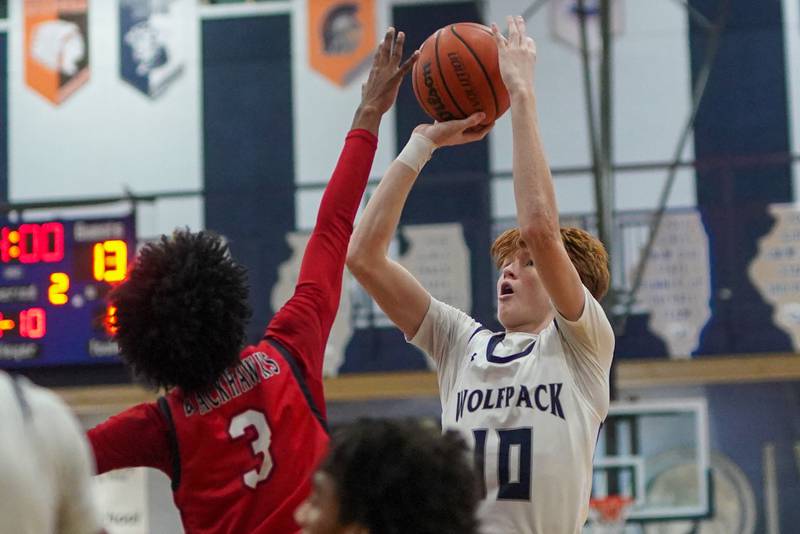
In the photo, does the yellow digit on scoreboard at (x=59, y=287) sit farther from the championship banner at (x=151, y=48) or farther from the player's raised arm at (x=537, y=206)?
the player's raised arm at (x=537, y=206)

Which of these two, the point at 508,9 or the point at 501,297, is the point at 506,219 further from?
the point at 501,297

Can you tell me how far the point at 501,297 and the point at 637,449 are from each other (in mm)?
7212

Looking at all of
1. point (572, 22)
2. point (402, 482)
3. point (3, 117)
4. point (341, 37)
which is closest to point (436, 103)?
point (402, 482)

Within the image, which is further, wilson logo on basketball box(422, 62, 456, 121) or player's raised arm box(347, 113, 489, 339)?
wilson logo on basketball box(422, 62, 456, 121)

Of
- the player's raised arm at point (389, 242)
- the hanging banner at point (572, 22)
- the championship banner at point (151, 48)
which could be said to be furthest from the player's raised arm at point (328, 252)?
the championship banner at point (151, 48)

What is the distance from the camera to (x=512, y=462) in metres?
3.10

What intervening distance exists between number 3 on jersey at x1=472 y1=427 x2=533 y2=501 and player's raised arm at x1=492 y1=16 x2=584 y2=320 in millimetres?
310

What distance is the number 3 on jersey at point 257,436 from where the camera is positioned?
271 cm

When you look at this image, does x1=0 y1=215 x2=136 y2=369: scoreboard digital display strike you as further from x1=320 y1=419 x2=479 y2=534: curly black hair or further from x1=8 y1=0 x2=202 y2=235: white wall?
x1=320 y1=419 x2=479 y2=534: curly black hair

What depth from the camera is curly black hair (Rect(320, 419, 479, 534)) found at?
1.95 metres

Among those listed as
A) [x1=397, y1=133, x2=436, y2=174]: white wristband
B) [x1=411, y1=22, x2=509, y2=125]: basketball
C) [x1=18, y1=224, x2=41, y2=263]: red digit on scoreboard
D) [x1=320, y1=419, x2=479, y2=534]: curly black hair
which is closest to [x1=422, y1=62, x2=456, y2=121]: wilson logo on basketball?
[x1=411, y1=22, x2=509, y2=125]: basketball

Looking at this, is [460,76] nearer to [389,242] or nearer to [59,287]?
[389,242]

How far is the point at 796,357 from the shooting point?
1041 centimetres

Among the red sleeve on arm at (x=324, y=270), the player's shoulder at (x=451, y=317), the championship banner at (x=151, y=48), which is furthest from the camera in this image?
the championship banner at (x=151, y=48)
